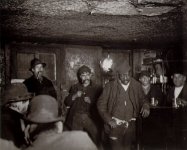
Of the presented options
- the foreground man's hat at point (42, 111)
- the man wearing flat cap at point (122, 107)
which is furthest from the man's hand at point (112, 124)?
the foreground man's hat at point (42, 111)

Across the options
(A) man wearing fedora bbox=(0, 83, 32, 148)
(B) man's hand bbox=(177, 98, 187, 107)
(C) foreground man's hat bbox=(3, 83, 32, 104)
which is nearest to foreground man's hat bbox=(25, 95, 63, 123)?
(A) man wearing fedora bbox=(0, 83, 32, 148)

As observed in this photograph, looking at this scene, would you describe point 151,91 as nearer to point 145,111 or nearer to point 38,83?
point 145,111

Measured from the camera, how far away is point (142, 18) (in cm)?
440

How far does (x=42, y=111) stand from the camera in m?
2.12

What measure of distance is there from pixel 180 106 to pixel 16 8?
3369 millimetres

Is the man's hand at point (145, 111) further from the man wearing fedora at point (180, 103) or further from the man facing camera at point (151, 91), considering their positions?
the man facing camera at point (151, 91)

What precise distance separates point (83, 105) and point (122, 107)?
1.14m

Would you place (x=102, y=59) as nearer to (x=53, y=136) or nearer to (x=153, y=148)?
(x=153, y=148)

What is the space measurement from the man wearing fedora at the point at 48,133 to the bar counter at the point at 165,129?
3425 millimetres

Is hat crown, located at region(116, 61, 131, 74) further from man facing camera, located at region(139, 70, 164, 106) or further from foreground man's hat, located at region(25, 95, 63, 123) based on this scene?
→ foreground man's hat, located at region(25, 95, 63, 123)

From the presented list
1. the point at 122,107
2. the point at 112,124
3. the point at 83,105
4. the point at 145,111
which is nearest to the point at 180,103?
the point at 145,111

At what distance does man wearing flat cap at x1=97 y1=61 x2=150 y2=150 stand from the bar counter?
1.43 ft

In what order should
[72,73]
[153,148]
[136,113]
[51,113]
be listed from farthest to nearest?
[72,73] < [153,148] < [136,113] < [51,113]

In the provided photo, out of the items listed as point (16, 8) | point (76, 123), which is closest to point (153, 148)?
point (76, 123)
